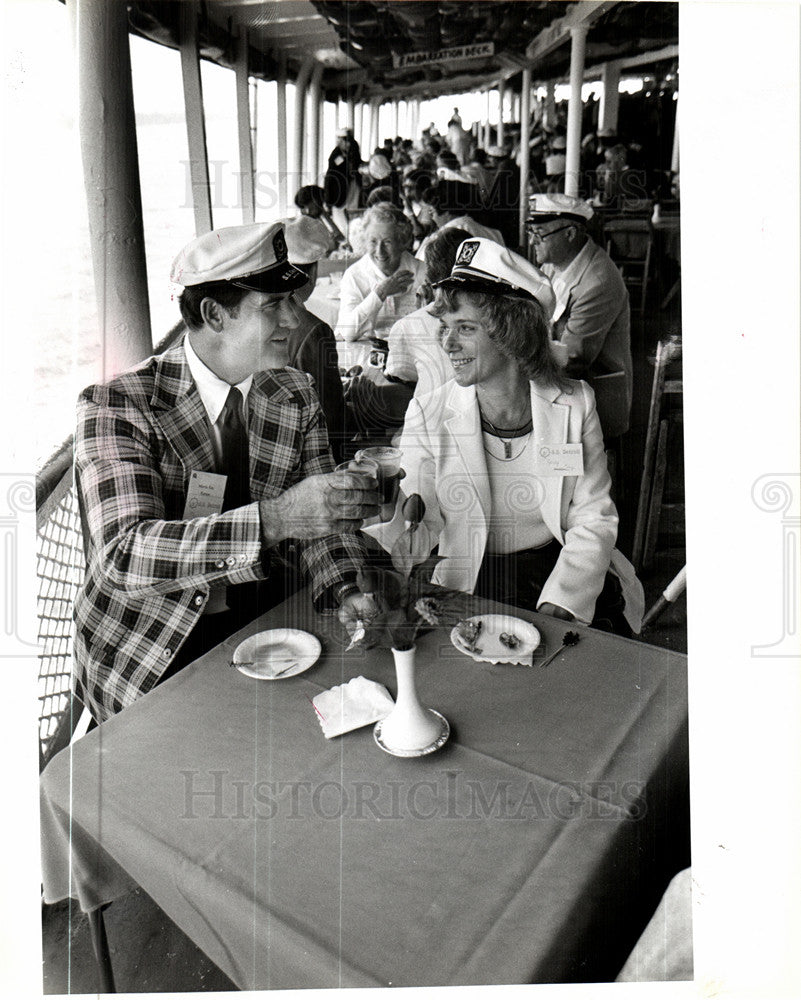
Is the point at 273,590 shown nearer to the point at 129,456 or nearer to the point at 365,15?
the point at 129,456

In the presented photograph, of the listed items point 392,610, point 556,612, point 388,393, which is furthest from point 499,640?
point 388,393

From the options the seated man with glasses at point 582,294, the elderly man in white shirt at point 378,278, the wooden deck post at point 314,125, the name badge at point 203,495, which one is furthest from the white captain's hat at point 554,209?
the name badge at point 203,495

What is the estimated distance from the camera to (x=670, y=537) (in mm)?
1426

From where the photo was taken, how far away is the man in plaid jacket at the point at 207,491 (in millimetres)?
1345

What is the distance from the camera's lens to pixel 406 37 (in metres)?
1.34

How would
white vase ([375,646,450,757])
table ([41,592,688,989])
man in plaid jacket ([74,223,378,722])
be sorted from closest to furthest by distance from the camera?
1. table ([41,592,688,989])
2. white vase ([375,646,450,757])
3. man in plaid jacket ([74,223,378,722])

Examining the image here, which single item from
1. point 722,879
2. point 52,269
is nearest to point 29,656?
point 52,269

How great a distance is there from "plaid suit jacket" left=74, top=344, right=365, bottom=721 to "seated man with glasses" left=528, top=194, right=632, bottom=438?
45 centimetres

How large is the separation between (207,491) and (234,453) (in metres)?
0.08

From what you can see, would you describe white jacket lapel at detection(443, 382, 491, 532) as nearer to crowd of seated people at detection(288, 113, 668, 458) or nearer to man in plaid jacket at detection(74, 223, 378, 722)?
crowd of seated people at detection(288, 113, 668, 458)

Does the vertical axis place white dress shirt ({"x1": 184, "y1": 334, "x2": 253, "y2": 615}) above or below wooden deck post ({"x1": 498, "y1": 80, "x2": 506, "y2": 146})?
below

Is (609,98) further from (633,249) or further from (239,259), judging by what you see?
(239,259)

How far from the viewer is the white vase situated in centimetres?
124

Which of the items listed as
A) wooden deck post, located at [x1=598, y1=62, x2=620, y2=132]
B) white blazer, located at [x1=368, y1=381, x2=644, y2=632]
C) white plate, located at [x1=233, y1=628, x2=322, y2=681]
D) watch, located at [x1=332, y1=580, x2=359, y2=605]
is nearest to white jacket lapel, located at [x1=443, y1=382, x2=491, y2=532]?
white blazer, located at [x1=368, y1=381, x2=644, y2=632]
